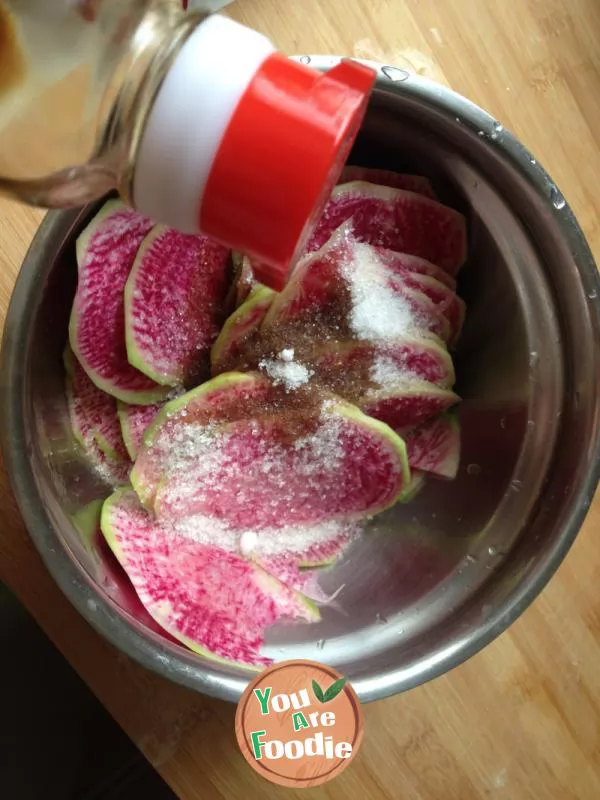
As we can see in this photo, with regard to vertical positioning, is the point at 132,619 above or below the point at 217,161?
below

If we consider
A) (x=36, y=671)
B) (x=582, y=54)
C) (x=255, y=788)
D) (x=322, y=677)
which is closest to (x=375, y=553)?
(x=322, y=677)

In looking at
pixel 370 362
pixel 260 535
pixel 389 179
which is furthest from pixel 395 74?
pixel 260 535

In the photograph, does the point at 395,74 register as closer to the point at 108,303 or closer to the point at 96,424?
the point at 108,303

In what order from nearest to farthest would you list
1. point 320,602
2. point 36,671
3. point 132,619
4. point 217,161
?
point 217,161 < point 132,619 < point 320,602 < point 36,671

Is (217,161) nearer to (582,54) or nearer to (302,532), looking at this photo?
(302,532)

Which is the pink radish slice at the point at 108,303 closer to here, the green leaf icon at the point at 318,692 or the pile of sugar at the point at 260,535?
the pile of sugar at the point at 260,535

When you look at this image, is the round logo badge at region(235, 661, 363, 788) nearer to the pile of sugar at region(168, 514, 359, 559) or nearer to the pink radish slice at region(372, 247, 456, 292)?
the pile of sugar at region(168, 514, 359, 559)

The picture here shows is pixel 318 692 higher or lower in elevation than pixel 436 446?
lower
